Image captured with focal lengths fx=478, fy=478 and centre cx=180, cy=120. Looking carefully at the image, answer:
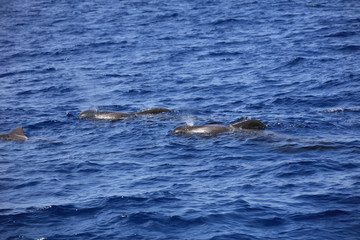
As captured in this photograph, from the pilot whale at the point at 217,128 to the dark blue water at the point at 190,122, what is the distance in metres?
0.40

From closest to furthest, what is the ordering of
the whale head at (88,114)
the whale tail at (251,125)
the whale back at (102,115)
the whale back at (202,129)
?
the whale tail at (251,125) < the whale back at (202,129) < the whale back at (102,115) < the whale head at (88,114)

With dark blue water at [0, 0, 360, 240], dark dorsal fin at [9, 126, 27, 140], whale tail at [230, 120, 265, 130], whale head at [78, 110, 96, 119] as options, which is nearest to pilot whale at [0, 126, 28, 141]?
dark dorsal fin at [9, 126, 27, 140]

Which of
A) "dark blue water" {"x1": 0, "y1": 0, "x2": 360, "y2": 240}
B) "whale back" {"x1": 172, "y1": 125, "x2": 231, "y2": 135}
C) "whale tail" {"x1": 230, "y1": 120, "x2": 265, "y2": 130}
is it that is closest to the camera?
"dark blue water" {"x1": 0, "y1": 0, "x2": 360, "y2": 240}

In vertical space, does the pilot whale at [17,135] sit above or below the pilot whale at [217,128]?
above

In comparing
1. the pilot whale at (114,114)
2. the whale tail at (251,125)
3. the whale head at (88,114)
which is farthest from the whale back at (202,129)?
the whale head at (88,114)

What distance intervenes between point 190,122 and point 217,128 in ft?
6.70

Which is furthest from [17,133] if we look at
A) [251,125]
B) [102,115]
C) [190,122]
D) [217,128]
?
[251,125]

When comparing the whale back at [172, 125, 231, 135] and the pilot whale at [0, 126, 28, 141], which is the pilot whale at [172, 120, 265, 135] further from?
the pilot whale at [0, 126, 28, 141]

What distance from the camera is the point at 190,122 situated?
19266 mm

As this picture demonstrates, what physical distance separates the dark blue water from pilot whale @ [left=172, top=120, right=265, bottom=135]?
1.30 feet

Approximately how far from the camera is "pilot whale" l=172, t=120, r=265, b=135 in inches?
675

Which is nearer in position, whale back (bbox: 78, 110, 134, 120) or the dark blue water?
the dark blue water

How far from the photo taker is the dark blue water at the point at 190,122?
11492 millimetres

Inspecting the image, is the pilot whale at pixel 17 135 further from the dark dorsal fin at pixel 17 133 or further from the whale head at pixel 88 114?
the whale head at pixel 88 114
